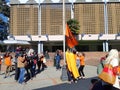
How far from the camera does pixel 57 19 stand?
6238 cm

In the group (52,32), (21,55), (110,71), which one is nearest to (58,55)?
(21,55)

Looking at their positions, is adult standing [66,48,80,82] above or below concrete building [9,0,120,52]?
below

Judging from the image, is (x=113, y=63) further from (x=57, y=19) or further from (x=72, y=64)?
(x=57, y=19)

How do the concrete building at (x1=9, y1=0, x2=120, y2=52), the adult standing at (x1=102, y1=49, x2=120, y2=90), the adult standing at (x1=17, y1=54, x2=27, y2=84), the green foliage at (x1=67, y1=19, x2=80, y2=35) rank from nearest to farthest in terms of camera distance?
the adult standing at (x1=102, y1=49, x2=120, y2=90)
the adult standing at (x1=17, y1=54, x2=27, y2=84)
the green foliage at (x1=67, y1=19, x2=80, y2=35)
the concrete building at (x1=9, y1=0, x2=120, y2=52)

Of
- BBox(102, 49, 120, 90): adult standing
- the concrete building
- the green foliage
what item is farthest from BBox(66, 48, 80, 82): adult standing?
the concrete building

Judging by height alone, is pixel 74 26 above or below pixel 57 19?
below

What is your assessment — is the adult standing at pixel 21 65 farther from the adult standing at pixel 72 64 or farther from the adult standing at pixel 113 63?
the adult standing at pixel 113 63

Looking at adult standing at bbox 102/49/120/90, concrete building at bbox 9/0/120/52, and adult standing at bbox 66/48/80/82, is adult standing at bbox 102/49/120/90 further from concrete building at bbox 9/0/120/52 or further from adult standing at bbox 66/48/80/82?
concrete building at bbox 9/0/120/52

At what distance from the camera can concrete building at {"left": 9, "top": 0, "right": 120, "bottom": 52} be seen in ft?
202

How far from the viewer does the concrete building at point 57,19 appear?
61625 mm

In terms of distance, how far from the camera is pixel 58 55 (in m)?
25.3

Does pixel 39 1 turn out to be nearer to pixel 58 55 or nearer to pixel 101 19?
pixel 101 19

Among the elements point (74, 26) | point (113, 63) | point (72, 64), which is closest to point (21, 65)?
point (72, 64)

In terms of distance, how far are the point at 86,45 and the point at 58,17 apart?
7840 millimetres
